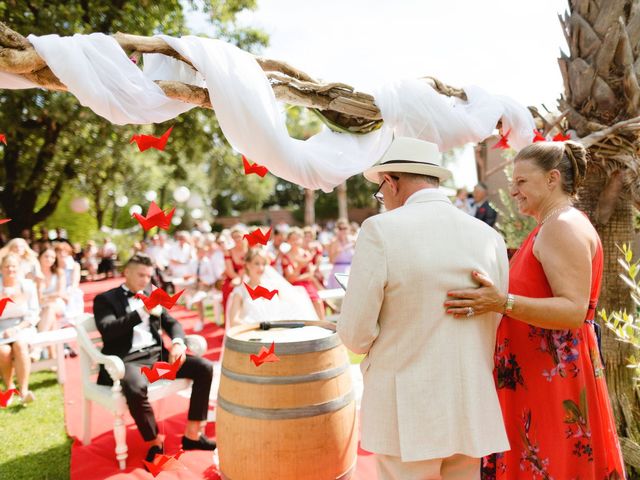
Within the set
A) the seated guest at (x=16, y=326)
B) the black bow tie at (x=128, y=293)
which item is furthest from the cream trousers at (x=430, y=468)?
the seated guest at (x=16, y=326)

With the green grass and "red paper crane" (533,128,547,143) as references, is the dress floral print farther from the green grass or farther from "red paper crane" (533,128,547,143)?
the green grass

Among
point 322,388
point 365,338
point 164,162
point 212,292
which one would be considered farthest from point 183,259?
point 365,338

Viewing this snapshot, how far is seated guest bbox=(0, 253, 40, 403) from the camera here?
5.10m

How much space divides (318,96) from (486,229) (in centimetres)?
130

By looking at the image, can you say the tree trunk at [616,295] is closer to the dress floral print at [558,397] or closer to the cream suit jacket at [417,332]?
the dress floral print at [558,397]

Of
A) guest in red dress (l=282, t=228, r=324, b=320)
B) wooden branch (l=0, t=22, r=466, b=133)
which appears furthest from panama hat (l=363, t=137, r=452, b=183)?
guest in red dress (l=282, t=228, r=324, b=320)

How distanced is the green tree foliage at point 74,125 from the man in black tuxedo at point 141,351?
22.6 feet

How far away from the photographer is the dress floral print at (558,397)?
2141 mm

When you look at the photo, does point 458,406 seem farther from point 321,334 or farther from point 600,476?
point 321,334

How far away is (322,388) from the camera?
9.50ft

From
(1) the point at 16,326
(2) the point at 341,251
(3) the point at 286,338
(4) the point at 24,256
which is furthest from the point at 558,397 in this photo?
(4) the point at 24,256

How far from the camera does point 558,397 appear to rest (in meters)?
2.14

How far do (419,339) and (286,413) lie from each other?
4.21ft

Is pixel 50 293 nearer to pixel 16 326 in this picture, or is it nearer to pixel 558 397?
pixel 16 326
